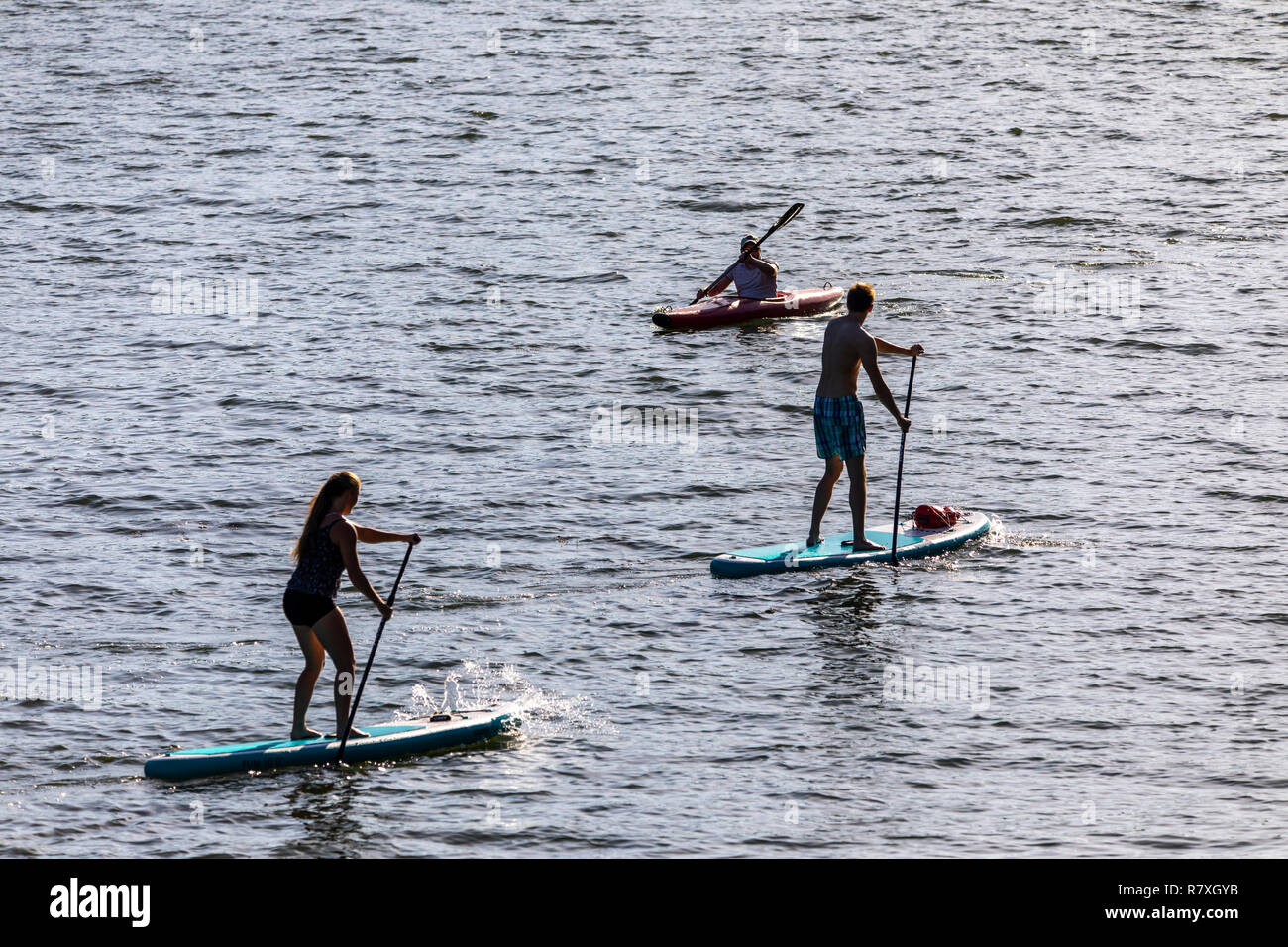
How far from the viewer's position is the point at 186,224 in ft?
108

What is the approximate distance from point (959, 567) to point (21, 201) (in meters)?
24.6

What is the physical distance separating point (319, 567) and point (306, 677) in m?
0.82

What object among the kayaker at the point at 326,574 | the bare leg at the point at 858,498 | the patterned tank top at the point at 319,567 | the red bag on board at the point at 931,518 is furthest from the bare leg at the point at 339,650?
the red bag on board at the point at 931,518

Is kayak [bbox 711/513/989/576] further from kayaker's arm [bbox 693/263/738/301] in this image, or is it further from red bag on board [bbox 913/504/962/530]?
kayaker's arm [bbox 693/263/738/301]

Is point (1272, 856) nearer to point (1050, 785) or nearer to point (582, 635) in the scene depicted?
point (1050, 785)

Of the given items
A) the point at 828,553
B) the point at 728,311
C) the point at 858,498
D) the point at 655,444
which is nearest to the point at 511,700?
the point at 828,553

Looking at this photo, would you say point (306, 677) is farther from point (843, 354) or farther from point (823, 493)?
point (843, 354)

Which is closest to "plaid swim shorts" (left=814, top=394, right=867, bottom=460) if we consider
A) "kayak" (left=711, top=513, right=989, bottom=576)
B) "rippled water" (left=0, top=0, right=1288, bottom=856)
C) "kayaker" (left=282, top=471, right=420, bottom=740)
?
"kayak" (left=711, top=513, right=989, bottom=576)

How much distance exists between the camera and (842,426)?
15555mm

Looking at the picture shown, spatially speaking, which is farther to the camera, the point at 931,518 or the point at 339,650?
the point at 931,518

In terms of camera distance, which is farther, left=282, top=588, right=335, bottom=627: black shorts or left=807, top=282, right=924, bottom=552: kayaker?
left=807, top=282, right=924, bottom=552: kayaker

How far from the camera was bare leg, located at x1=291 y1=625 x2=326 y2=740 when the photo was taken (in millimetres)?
11789

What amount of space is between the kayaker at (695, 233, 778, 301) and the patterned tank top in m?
13.5
